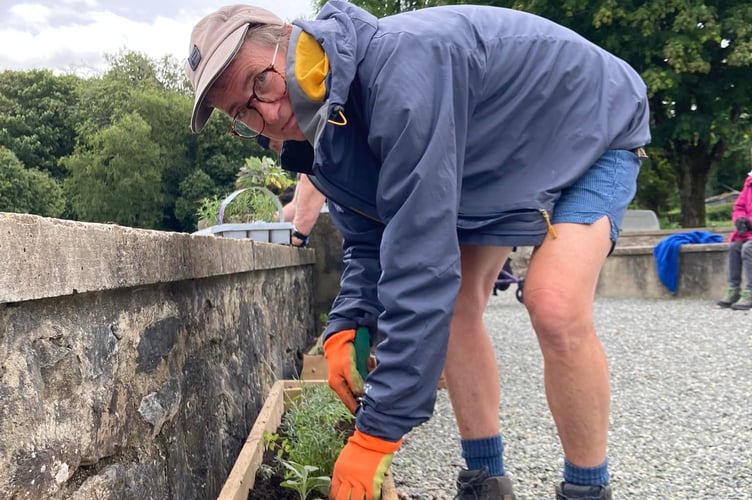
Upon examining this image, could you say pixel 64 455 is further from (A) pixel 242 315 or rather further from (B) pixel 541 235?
(A) pixel 242 315

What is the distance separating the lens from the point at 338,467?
1596 mm

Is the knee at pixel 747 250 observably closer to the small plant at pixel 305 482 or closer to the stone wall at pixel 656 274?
the stone wall at pixel 656 274

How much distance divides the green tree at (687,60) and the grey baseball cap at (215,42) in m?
14.6

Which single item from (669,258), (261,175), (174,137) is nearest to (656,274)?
(669,258)

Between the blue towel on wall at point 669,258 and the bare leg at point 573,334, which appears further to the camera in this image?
the blue towel on wall at point 669,258

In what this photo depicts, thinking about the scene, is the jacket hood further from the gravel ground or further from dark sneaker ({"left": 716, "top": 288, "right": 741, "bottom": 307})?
dark sneaker ({"left": 716, "top": 288, "right": 741, "bottom": 307})

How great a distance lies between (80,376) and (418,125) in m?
0.82

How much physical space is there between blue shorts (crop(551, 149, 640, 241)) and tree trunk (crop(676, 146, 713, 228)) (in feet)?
56.5

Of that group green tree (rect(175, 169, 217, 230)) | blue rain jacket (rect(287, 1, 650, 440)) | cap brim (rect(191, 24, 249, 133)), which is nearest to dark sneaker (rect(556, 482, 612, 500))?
blue rain jacket (rect(287, 1, 650, 440))

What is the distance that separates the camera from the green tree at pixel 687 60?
14922 millimetres

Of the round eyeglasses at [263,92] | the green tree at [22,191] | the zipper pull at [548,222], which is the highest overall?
the green tree at [22,191]

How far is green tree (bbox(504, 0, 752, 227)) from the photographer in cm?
1492

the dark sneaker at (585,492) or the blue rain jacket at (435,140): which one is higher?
the blue rain jacket at (435,140)

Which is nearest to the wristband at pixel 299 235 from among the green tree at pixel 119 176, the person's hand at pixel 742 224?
the person's hand at pixel 742 224
